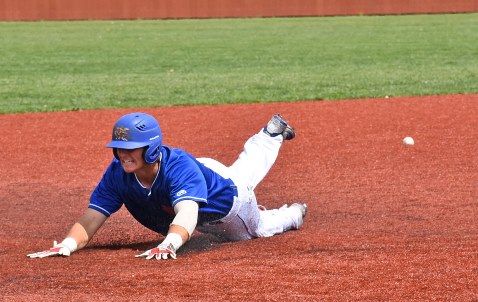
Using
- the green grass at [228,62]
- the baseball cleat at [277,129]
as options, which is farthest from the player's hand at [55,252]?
the green grass at [228,62]

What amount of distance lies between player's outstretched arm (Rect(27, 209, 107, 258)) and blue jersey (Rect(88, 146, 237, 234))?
2.5 inches

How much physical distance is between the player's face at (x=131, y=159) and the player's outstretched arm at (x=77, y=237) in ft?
1.81

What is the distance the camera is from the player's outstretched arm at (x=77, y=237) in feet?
19.5

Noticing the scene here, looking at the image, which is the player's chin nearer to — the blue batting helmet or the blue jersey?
the blue batting helmet

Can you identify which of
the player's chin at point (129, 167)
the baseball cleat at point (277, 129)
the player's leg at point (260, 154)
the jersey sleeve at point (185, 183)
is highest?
the player's chin at point (129, 167)

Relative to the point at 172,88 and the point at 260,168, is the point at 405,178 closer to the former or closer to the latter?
the point at 260,168

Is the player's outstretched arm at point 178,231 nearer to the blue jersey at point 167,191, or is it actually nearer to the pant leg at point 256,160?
the blue jersey at point 167,191

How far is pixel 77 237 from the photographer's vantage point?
→ 6078 mm

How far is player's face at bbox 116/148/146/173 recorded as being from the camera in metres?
5.78

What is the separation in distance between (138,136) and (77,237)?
81 centimetres

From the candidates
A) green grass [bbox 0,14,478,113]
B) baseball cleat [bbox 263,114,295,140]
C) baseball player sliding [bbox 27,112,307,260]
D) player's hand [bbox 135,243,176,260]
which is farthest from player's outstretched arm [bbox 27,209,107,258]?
green grass [bbox 0,14,478,113]

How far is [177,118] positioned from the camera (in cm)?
1271

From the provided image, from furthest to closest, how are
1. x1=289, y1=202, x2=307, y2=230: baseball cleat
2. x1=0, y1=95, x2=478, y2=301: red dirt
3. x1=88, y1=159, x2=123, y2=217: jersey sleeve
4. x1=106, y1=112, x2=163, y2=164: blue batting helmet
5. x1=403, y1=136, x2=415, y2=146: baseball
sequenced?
1. x1=403, y1=136, x2=415, y2=146: baseball
2. x1=289, y1=202, x2=307, y2=230: baseball cleat
3. x1=88, y1=159, x2=123, y2=217: jersey sleeve
4. x1=106, y1=112, x2=163, y2=164: blue batting helmet
5. x1=0, y1=95, x2=478, y2=301: red dirt

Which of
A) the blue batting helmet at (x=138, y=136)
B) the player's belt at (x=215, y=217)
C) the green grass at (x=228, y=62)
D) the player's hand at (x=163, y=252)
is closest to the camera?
the player's hand at (x=163, y=252)
